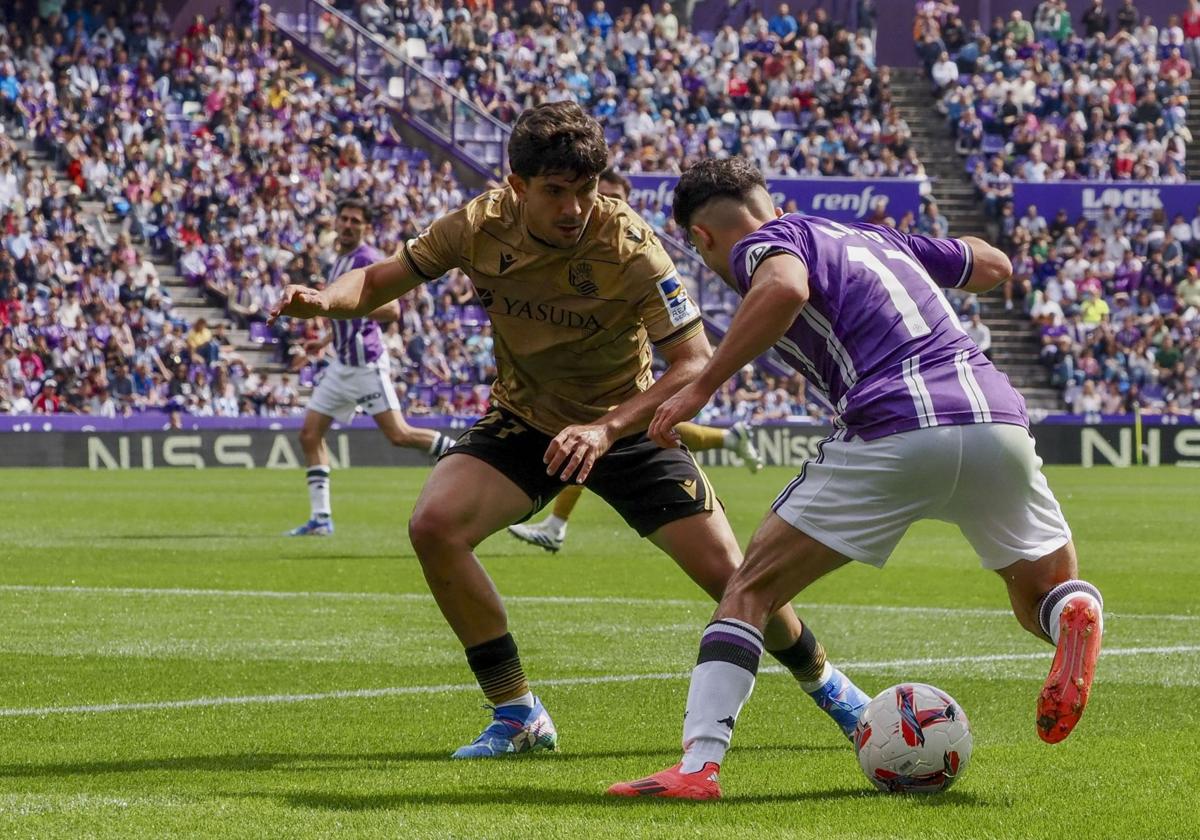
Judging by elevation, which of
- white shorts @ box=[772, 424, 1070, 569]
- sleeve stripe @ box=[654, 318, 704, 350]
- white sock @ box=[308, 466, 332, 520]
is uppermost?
sleeve stripe @ box=[654, 318, 704, 350]

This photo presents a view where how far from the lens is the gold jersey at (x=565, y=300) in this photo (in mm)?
6742

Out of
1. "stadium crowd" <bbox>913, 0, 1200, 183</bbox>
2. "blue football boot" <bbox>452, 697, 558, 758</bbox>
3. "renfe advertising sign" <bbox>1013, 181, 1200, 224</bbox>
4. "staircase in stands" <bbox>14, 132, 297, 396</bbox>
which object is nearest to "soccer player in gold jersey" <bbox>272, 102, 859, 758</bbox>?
"blue football boot" <bbox>452, 697, 558, 758</bbox>

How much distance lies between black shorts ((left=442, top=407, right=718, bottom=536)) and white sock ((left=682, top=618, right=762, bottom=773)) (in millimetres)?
1166

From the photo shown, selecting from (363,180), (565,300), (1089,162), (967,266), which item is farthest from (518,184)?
(1089,162)

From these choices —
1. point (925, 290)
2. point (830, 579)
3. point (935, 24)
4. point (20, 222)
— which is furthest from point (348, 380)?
point (935, 24)

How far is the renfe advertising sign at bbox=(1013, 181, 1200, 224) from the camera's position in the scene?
133 ft

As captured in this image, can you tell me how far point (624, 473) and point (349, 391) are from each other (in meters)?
10.1

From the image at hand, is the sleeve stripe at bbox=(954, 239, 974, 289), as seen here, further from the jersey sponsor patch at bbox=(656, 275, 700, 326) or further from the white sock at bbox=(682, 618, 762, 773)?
the white sock at bbox=(682, 618, 762, 773)

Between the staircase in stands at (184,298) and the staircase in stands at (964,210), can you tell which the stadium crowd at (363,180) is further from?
the staircase in stands at (964,210)

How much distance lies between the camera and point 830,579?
13820 millimetres

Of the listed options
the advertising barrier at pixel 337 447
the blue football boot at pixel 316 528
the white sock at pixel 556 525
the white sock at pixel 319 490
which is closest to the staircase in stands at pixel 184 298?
the advertising barrier at pixel 337 447

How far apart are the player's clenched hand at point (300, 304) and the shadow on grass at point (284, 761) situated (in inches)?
60.4

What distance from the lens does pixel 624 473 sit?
22.3ft

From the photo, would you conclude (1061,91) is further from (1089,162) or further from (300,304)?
(300,304)
